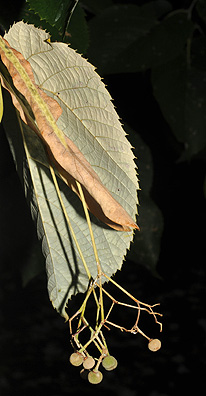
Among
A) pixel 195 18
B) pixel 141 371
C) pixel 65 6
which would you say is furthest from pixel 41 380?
pixel 65 6

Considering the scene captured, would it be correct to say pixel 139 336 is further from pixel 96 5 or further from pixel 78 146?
pixel 78 146

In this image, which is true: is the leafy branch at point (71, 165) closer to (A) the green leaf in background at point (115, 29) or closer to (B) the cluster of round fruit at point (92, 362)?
(B) the cluster of round fruit at point (92, 362)

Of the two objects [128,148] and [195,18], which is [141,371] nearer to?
[195,18]

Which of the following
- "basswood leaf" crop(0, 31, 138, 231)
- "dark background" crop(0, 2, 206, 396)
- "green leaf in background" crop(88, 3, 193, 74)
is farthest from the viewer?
"dark background" crop(0, 2, 206, 396)

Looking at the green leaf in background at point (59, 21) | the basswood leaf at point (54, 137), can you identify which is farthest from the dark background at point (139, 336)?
the basswood leaf at point (54, 137)

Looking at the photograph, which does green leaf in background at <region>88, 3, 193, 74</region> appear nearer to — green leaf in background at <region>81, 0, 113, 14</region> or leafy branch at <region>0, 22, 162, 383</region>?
green leaf in background at <region>81, 0, 113, 14</region>

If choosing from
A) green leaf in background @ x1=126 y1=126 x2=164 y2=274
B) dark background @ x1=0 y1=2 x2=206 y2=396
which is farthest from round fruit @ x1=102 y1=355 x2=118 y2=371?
dark background @ x1=0 y1=2 x2=206 y2=396
